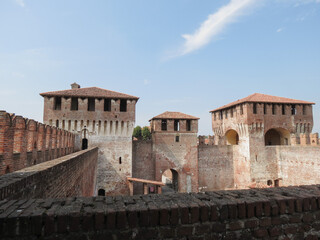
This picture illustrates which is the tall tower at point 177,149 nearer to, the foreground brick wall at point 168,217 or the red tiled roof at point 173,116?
the red tiled roof at point 173,116

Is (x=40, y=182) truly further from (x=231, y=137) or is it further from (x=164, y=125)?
(x=231, y=137)

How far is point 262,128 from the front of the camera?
856 inches

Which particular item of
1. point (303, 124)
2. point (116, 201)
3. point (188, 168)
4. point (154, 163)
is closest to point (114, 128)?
point (154, 163)

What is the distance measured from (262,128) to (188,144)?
8518 mm

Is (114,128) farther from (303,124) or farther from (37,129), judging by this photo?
(303,124)

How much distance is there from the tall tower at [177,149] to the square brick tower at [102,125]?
2904mm

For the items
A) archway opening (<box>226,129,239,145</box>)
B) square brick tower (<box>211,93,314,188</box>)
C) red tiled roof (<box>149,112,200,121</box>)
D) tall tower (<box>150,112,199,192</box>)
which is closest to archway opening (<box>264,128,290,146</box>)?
square brick tower (<box>211,93,314,188</box>)

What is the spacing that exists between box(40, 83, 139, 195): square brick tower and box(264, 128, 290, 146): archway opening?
1822cm

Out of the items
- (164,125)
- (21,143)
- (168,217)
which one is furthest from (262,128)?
(168,217)

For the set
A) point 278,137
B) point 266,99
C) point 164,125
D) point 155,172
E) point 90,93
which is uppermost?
point 266,99

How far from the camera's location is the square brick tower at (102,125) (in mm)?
17561

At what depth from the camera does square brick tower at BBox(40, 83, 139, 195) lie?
17.6m

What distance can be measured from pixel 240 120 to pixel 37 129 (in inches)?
812

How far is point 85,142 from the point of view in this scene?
1831 centimetres
